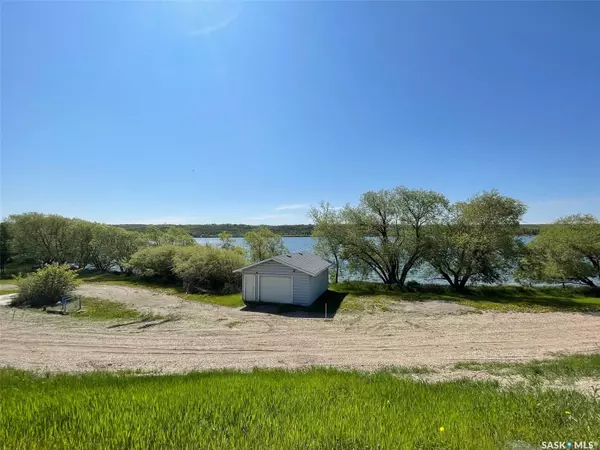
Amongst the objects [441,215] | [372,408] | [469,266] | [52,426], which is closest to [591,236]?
[469,266]

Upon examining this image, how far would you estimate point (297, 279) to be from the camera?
21938 mm

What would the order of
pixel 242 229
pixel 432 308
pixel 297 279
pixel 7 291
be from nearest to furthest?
pixel 432 308
pixel 297 279
pixel 7 291
pixel 242 229

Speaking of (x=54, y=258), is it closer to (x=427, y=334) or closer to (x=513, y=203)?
(x=427, y=334)

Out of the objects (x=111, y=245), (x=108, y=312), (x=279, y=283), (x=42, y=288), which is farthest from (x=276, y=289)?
(x=111, y=245)

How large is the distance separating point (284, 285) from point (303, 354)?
10.2 meters

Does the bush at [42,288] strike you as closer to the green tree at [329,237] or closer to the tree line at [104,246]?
the tree line at [104,246]

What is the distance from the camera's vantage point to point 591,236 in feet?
85.0

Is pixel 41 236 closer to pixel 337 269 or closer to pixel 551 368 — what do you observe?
pixel 337 269

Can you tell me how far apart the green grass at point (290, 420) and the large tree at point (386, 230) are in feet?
80.6

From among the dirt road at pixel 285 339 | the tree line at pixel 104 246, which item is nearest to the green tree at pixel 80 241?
the tree line at pixel 104 246

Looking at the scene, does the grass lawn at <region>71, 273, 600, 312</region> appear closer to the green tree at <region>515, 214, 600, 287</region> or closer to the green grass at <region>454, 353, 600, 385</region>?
the green tree at <region>515, 214, 600, 287</region>

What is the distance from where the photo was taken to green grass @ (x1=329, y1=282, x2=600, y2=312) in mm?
21484

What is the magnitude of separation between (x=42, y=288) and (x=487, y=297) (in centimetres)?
3553

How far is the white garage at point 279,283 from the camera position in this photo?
21844mm
